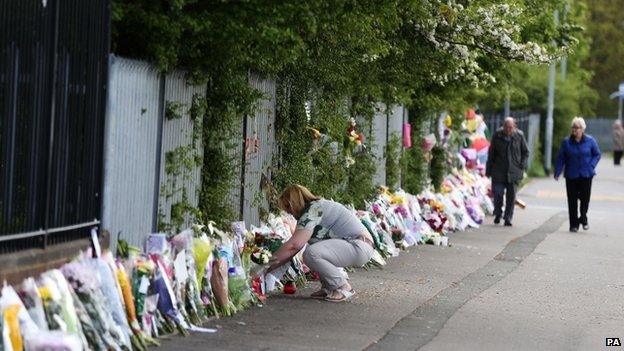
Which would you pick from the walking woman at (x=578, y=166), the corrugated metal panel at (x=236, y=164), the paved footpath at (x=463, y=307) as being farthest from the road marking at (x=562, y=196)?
the corrugated metal panel at (x=236, y=164)

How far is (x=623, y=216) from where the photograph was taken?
82.7ft

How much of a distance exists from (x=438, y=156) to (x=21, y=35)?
14969mm

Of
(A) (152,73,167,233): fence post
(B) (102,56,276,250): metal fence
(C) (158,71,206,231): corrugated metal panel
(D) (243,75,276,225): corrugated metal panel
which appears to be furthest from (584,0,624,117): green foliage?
(A) (152,73,167,233): fence post

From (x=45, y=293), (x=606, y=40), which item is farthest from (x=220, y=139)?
(x=606, y=40)

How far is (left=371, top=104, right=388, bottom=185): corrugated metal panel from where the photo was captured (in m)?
18.3

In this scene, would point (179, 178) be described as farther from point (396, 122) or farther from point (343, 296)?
point (396, 122)

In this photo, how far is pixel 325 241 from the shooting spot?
1189 cm

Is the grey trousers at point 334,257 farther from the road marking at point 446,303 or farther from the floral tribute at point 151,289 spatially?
the road marking at point 446,303

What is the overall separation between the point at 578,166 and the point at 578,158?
0.12 metres

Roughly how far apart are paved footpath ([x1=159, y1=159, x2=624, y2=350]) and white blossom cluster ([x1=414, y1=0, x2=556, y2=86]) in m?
2.42

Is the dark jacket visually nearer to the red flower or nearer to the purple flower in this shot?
the red flower

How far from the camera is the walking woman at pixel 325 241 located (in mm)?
11492

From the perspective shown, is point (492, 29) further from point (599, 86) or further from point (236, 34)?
point (599, 86)

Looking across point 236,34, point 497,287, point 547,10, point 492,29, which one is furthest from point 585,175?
point 236,34
